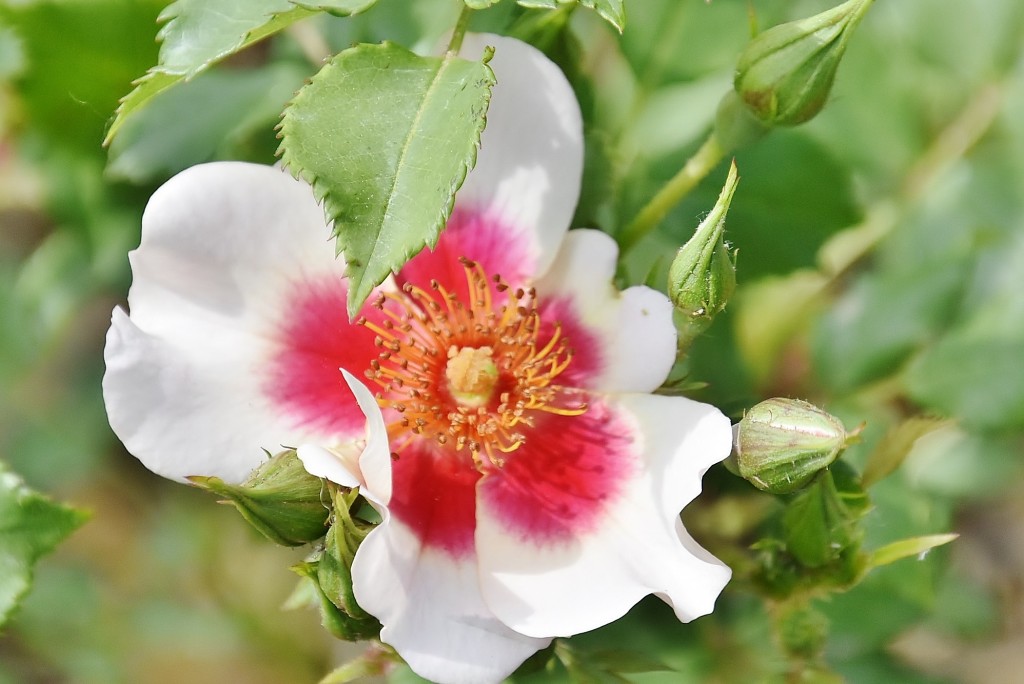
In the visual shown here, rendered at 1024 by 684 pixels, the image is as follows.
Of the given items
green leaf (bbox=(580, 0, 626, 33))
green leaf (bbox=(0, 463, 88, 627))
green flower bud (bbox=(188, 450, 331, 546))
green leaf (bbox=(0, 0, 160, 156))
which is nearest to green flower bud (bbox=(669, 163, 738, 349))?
green leaf (bbox=(580, 0, 626, 33))

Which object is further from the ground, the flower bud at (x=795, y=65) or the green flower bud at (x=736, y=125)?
the flower bud at (x=795, y=65)

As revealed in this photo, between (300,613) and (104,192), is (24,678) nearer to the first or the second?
(300,613)

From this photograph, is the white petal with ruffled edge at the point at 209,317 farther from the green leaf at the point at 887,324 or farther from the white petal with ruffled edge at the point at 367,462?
the green leaf at the point at 887,324

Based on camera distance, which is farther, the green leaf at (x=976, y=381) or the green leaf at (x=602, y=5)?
the green leaf at (x=976, y=381)

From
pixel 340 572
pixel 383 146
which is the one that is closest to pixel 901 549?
pixel 340 572

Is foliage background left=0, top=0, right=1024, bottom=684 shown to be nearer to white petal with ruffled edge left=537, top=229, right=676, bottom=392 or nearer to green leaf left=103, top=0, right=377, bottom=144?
white petal with ruffled edge left=537, top=229, right=676, bottom=392

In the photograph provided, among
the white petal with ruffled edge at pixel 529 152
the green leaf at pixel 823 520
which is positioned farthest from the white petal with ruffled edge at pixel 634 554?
the white petal with ruffled edge at pixel 529 152
